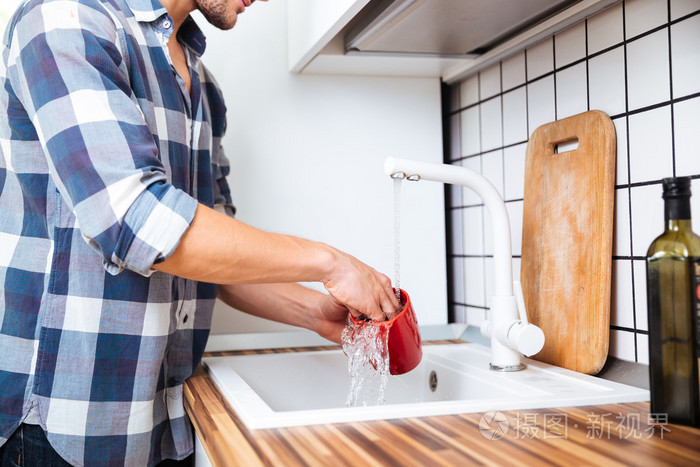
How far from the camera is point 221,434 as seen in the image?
729mm

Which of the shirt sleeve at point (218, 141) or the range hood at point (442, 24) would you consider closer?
the range hood at point (442, 24)

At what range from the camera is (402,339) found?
95 centimetres

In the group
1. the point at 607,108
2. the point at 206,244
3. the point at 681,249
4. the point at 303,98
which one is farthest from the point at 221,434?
the point at 303,98

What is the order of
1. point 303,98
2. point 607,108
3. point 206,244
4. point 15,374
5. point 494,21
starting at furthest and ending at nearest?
point 303,98 → point 494,21 → point 607,108 → point 15,374 → point 206,244

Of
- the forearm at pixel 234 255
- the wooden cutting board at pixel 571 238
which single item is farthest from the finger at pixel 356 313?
the wooden cutting board at pixel 571 238

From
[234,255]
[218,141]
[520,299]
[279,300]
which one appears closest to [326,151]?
[218,141]

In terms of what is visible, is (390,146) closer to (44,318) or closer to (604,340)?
(604,340)

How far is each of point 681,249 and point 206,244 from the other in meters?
0.55

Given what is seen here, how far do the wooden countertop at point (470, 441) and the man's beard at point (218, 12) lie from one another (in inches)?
26.5

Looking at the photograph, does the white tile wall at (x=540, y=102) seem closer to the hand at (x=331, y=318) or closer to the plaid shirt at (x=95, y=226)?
the hand at (x=331, y=318)

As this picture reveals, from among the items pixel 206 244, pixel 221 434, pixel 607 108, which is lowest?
pixel 221 434

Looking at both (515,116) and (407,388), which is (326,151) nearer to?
(515,116)

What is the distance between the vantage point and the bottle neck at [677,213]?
2.31 ft

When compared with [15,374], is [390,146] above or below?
above
